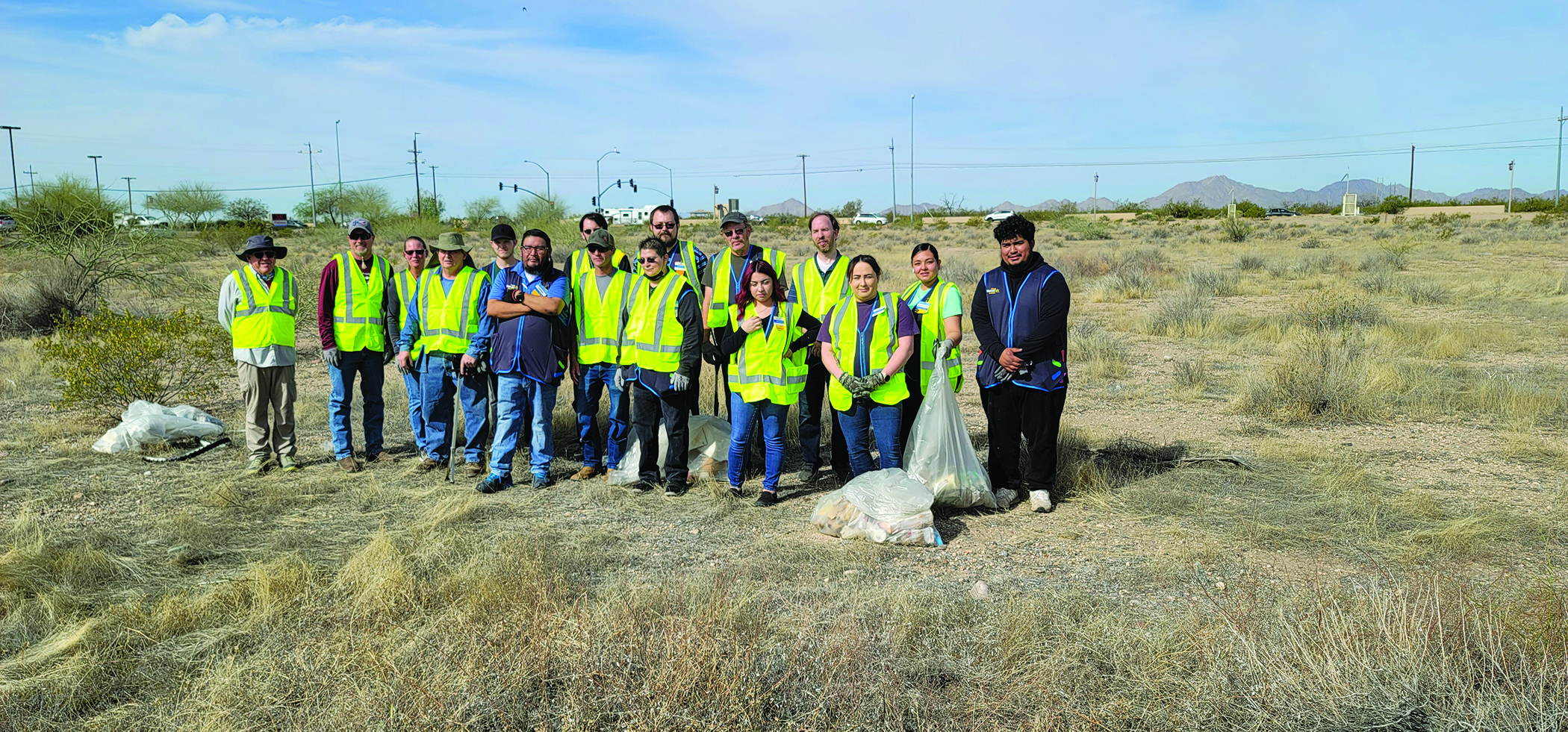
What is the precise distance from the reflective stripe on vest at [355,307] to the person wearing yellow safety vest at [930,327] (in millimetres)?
3896

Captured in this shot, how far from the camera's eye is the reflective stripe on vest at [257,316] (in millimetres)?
6477

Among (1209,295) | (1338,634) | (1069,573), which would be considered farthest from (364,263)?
(1209,295)

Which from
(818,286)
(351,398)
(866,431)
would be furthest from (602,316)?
(351,398)

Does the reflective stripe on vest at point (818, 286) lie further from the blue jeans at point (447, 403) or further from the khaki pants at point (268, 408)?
the khaki pants at point (268, 408)

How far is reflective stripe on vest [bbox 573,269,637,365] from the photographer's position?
20.5 feet

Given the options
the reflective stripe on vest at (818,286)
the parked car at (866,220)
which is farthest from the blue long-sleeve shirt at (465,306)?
the parked car at (866,220)

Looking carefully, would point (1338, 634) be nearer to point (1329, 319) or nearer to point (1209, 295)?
point (1329, 319)

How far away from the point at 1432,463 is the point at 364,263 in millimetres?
7978

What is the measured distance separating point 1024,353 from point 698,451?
8.15 ft

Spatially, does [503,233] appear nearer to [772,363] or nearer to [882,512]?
[772,363]

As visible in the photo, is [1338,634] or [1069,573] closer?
[1338,634]

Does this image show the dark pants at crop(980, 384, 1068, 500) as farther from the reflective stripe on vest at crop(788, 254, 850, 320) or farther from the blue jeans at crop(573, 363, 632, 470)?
the blue jeans at crop(573, 363, 632, 470)

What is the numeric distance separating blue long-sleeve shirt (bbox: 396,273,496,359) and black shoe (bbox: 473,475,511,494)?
0.87 meters

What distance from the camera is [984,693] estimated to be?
3404 millimetres
